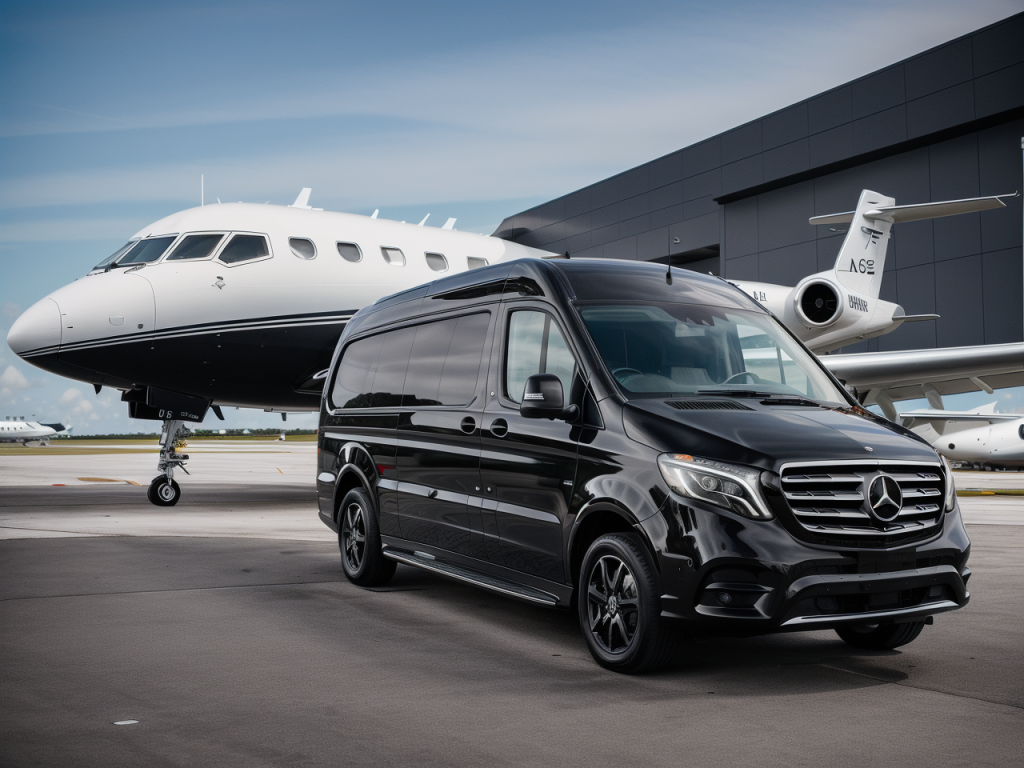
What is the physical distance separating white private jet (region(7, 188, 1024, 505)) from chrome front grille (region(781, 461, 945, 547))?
411 inches

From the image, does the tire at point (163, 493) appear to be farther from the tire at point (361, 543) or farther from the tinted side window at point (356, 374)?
the tire at point (361, 543)

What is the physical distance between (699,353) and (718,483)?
1.39 metres

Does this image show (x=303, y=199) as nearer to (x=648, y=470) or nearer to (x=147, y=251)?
(x=147, y=251)

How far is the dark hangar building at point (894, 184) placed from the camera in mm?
23734

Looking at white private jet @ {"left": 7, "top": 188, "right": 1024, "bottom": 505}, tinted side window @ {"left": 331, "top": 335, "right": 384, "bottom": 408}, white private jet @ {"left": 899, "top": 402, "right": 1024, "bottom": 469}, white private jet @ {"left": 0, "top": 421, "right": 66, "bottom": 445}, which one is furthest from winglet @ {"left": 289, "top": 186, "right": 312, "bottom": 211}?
white private jet @ {"left": 0, "top": 421, "right": 66, "bottom": 445}

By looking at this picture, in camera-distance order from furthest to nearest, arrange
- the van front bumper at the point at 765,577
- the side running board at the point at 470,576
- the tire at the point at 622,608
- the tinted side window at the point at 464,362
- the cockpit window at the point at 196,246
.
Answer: the cockpit window at the point at 196,246, the tinted side window at the point at 464,362, the side running board at the point at 470,576, the tire at the point at 622,608, the van front bumper at the point at 765,577

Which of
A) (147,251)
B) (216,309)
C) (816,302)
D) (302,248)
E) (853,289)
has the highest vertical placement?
(853,289)

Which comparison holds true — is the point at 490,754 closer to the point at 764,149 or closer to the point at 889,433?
the point at 889,433

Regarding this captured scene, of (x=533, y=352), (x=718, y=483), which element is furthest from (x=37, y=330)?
(x=718, y=483)

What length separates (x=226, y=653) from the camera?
17.6ft

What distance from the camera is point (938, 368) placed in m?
14.4

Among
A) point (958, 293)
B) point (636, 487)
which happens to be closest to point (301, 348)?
point (636, 487)

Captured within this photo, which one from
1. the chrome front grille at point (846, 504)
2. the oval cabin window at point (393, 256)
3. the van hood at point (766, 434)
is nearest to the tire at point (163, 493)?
the oval cabin window at point (393, 256)

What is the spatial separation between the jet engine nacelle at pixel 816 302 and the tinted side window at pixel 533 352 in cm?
1351
